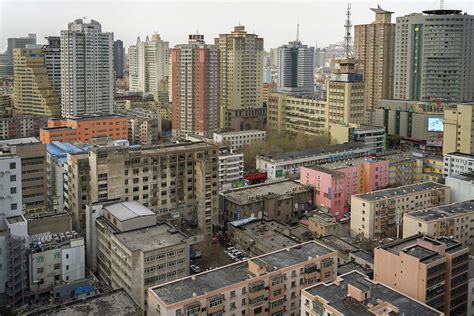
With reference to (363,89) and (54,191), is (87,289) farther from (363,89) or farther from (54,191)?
(363,89)

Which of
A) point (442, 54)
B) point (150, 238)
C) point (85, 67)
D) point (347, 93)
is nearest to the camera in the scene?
point (150, 238)

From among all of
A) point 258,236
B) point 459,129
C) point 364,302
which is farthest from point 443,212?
point 459,129

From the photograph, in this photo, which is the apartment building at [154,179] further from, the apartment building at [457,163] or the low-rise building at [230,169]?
the apartment building at [457,163]

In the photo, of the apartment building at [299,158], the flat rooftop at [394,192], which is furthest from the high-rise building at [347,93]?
the flat rooftop at [394,192]

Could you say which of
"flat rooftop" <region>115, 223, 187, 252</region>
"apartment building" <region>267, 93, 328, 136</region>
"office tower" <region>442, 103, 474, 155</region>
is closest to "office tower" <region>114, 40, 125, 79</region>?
"apartment building" <region>267, 93, 328, 136</region>

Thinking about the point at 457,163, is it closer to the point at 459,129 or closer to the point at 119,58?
the point at 459,129

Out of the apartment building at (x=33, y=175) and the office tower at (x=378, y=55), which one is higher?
the office tower at (x=378, y=55)
